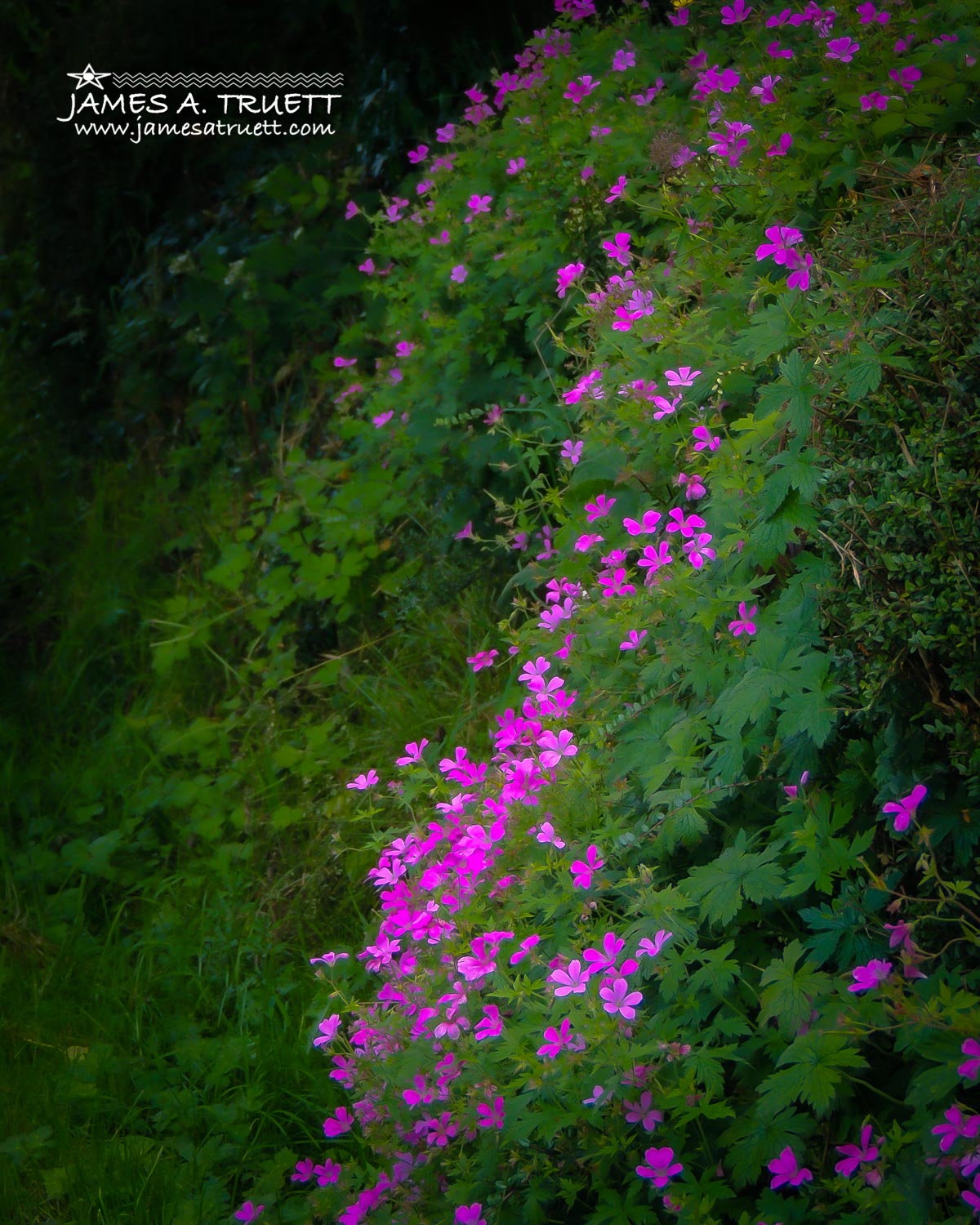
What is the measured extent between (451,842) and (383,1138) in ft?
1.81

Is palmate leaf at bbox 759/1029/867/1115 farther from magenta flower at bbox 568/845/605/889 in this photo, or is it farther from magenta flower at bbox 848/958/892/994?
magenta flower at bbox 568/845/605/889

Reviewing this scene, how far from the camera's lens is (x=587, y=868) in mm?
1930

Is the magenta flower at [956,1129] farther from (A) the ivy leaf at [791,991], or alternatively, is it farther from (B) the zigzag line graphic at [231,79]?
(B) the zigzag line graphic at [231,79]

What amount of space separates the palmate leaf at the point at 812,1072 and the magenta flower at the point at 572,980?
0.32 m

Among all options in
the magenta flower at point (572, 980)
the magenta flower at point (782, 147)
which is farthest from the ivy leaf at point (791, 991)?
the magenta flower at point (782, 147)

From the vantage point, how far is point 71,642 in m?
4.70

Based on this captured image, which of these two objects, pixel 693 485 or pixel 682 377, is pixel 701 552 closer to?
pixel 693 485

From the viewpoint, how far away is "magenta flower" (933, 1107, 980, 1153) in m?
1.38

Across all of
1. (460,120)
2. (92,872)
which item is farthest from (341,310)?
(92,872)

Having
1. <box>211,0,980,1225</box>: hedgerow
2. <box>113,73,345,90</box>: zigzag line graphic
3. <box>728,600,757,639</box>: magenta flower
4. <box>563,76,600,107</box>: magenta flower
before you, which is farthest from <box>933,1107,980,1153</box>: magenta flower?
<box>113,73,345,90</box>: zigzag line graphic

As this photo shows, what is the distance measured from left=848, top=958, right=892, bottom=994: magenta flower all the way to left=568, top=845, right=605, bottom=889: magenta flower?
1.62 ft

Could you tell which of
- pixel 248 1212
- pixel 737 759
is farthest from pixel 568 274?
pixel 248 1212

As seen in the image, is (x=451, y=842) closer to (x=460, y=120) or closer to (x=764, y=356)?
(x=764, y=356)

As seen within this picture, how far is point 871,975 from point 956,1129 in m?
0.21
